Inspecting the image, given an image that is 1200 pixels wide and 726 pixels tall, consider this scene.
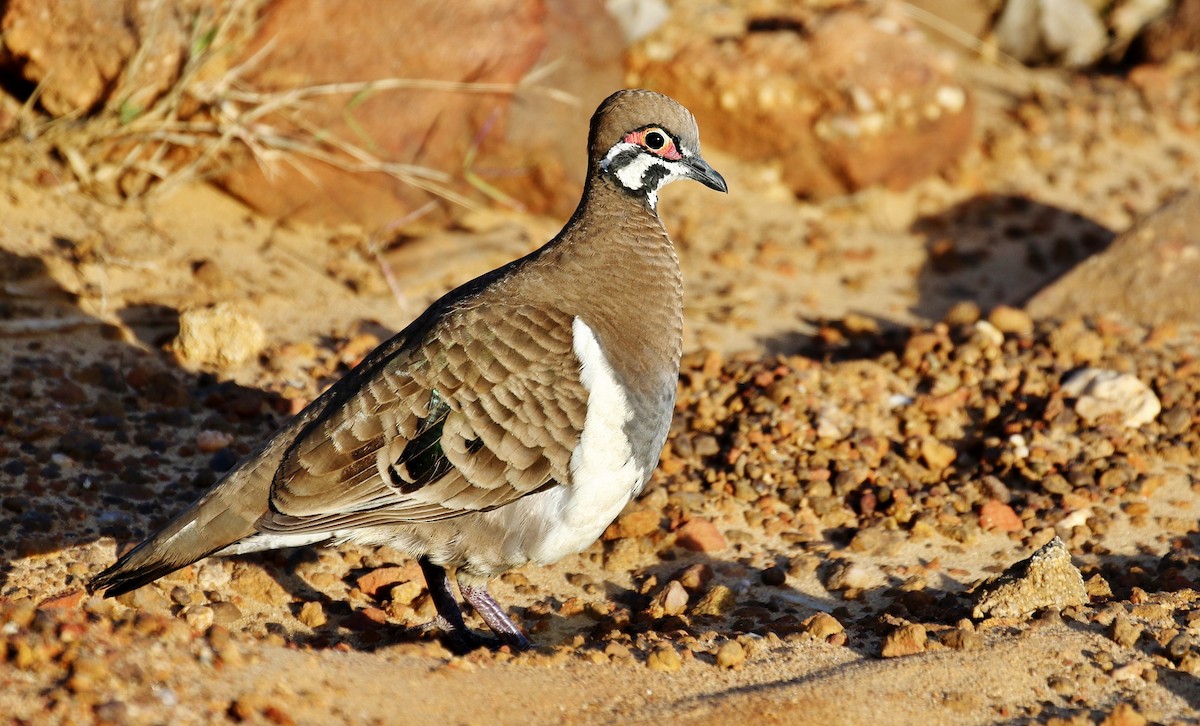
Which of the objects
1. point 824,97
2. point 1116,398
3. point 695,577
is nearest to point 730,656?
point 695,577

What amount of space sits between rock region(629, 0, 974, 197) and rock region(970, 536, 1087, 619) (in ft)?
14.6

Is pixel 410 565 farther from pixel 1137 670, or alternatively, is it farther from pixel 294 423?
pixel 1137 670

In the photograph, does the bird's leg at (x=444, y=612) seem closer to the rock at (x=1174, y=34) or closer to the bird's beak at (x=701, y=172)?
the bird's beak at (x=701, y=172)

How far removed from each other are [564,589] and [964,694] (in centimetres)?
172

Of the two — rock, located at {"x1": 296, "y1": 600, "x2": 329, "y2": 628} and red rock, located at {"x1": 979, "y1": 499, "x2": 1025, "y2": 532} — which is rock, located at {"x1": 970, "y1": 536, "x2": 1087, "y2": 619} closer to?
red rock, located at {"x1": 979, "y1": 499, "x2": 1025, "y2": 532}

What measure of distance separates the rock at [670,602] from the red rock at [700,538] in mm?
405

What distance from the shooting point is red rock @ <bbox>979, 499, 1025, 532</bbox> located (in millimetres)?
5367

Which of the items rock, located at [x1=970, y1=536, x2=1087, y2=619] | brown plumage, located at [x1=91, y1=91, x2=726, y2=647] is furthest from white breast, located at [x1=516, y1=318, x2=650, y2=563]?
rock, located at [x1=970, y1=536, x2=1087, y2=619]

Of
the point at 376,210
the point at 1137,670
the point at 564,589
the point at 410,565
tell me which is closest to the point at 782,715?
the point at 1137,670

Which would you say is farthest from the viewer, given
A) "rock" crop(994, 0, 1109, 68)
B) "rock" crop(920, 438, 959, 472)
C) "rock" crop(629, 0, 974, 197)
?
"rock" crop(994, 0, 1109, 68)

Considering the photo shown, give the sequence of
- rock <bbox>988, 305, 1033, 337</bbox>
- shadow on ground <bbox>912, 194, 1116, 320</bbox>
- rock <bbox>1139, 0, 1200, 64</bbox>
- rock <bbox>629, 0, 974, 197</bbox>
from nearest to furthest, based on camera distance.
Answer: rock <bbox>988, 305, 1033, 337</bbox> < shadow on ground <bbox>912, 194, 1116, 320</bbox> < rock <bbox>629, 0, 974, 197</bbox> < rock <bbox>1139, 0, 1200, 64</bbox>

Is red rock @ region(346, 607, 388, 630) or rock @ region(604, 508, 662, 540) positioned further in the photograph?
rock @ region(604, 508, 662, 540)

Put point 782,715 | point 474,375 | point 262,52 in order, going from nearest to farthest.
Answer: point 782,715, point 474,375, point 262,52

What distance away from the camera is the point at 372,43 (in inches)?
292
